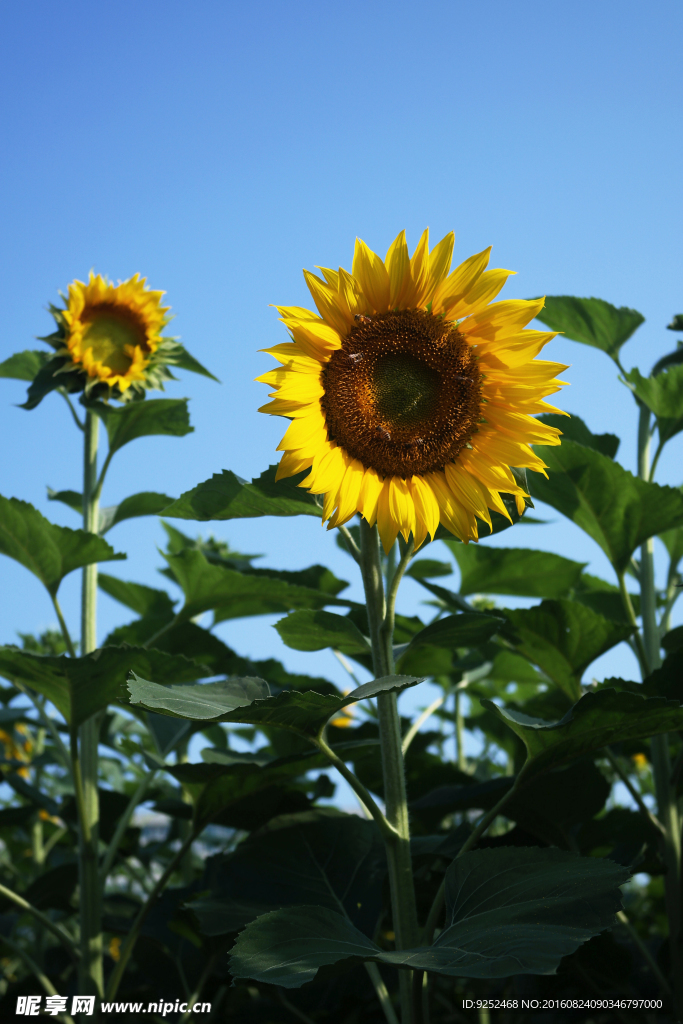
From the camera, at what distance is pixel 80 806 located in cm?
207

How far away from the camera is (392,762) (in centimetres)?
156

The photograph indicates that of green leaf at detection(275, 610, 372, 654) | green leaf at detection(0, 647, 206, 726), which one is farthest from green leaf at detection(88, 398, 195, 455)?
green leaf at detection(275, 610, 372, 654)

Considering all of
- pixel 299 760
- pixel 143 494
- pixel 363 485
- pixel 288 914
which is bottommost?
pixel 288 914

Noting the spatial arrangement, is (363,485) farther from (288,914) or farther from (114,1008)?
(114,1008)

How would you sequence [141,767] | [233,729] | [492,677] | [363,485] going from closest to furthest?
[363,485], [492,677], [141,767], [233,729]

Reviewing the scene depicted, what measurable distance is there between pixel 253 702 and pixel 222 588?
932mm

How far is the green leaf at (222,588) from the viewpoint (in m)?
2.10

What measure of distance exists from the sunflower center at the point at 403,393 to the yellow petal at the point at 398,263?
6 centimetres

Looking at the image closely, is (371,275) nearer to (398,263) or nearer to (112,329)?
(398,263)

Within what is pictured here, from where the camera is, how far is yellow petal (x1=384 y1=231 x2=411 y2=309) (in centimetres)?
152

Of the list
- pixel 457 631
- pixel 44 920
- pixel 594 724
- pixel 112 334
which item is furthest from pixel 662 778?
pixel 112 334

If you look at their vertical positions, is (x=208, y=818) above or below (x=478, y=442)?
below

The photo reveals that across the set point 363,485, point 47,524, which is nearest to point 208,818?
point 47,524

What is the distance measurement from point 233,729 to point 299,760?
1751mm
